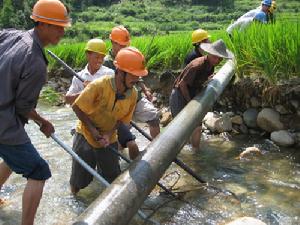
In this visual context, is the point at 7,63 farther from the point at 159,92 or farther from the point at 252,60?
the point at 159,92

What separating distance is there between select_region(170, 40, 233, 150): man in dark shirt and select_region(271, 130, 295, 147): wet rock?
1426 millimetres

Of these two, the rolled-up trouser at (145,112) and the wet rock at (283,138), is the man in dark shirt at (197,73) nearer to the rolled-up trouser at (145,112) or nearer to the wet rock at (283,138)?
the rolled-up trouser at (145,112)

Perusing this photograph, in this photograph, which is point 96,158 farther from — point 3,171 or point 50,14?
point 50,14

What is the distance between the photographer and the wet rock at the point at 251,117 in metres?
7.08

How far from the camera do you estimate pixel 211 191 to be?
4.98 metres

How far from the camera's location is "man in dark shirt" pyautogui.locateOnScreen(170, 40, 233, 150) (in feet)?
17.5

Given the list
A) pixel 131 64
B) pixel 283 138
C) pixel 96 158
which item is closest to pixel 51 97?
pixel 283 138

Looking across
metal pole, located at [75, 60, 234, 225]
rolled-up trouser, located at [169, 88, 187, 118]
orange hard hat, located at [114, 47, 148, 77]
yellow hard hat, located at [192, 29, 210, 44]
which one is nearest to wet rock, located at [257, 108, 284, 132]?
rolled-up trouser, located at [169, 88, 187, 118]

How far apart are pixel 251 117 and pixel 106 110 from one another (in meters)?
3.75

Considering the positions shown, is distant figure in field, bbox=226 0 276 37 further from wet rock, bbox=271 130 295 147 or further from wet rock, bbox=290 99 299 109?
wet rock, bbox=271 130 295 147

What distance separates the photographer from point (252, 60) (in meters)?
7.07

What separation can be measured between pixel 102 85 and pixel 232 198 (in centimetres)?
205

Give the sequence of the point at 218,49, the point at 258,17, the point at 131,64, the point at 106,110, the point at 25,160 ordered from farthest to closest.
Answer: the point at 258,17
the point at 218,49
the point at 106,110
the point at 131,64
the point at 25,160

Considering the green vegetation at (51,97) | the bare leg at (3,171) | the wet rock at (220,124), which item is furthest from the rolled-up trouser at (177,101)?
the green vegetation at (51,97)
